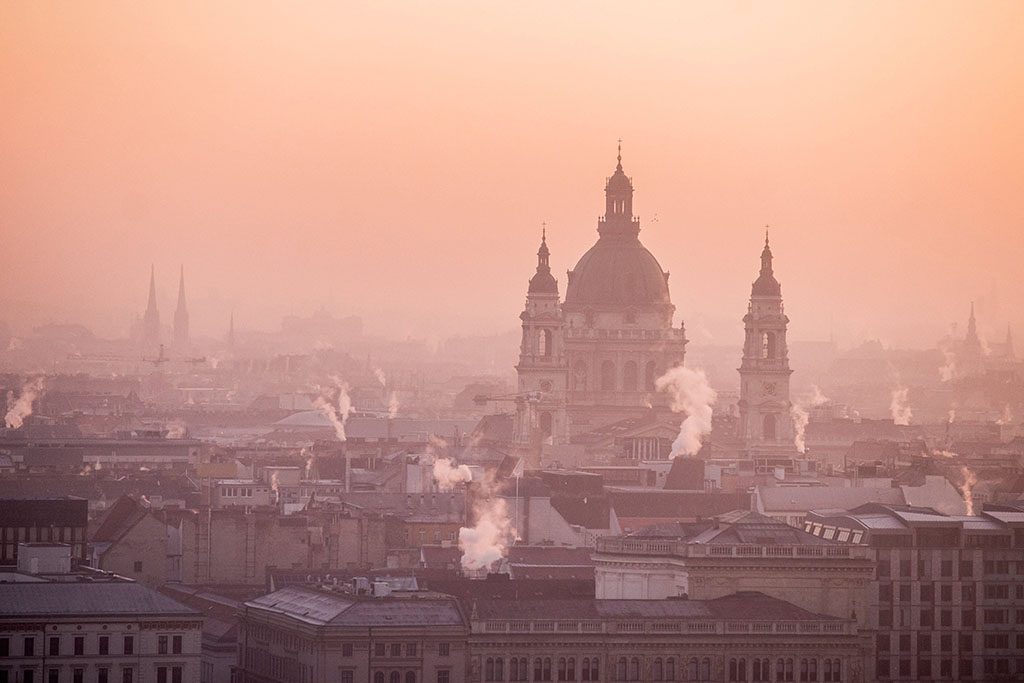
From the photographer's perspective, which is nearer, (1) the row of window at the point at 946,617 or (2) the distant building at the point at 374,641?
(2) the distant building at the point at 374,641

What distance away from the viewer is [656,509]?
501ft

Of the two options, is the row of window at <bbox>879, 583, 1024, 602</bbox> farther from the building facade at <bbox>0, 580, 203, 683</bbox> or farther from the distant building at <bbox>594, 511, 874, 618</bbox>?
the building facade at <bbox>0, 580, 203, 683</bbox>

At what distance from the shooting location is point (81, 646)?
9869 centimetres

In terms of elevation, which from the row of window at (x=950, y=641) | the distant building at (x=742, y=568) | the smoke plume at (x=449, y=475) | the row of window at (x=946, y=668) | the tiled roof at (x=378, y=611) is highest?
the smoke plume at (x=449, y=475)

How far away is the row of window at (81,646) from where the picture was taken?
322 ft

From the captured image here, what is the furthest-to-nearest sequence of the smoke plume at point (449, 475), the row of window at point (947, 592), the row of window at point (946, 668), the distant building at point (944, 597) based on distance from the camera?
the smoke plume at point (449, 475) < the row of window at point (947, 592) < the distant building at point (944, 597) < the row of window at point (946, 668)

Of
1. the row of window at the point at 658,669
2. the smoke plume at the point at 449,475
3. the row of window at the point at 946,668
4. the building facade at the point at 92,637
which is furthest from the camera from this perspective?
the smoke plume at the point at 449,475

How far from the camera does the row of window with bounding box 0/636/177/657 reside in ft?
322

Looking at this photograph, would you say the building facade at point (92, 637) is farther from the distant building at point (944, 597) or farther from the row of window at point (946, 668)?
→ the distant building at point (944, 597)

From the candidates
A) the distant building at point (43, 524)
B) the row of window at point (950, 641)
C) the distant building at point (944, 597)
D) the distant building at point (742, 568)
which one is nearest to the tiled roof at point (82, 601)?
the distant building at point (742, 568)

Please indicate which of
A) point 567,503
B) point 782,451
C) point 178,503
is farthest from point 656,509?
point 782,451

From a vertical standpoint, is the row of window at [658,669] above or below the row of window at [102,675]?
above

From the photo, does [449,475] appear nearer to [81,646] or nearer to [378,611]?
[378,611]

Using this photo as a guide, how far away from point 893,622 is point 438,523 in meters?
34.5
